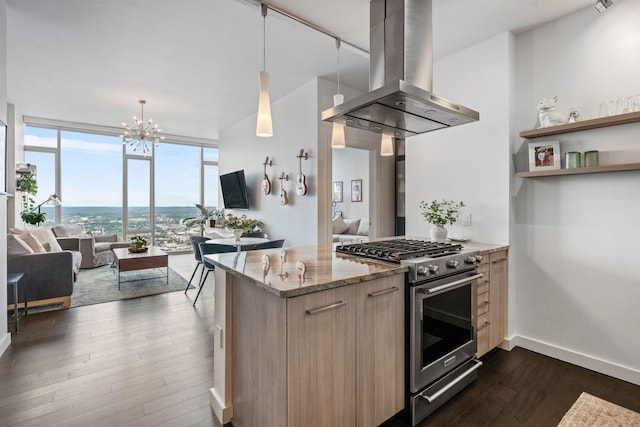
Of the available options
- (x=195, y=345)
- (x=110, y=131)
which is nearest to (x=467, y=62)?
(x=195, y=345)

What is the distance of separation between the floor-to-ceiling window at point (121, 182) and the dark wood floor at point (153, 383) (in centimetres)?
473

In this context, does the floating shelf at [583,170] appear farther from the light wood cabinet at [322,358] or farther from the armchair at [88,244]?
the armchair at [88,244]

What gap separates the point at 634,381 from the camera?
7.26ft

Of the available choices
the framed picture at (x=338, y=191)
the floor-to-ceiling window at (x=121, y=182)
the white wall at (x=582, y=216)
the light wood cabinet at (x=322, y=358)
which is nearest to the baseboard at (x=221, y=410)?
the light wood cabinet at (x=322, y=358)

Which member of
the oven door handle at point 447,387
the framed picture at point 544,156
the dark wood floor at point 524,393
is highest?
the framed picture at point 544,156

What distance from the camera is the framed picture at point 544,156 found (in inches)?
98.6

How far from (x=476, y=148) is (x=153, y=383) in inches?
130

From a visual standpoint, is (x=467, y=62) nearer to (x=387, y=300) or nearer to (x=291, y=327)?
(x=387, y=300)

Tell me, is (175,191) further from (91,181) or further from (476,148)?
(476,148)

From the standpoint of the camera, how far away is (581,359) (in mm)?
2461

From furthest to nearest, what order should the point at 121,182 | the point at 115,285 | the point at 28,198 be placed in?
the point at 121,182 < the point at 28,198 < the point at 115,285

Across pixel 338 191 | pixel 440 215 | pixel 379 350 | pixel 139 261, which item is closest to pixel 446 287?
pixel 379 350

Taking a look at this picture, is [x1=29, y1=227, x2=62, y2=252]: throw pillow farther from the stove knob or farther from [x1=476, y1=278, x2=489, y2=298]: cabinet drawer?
[x1=476, y1=278, x2=489, y2=298]: cabinet drawer

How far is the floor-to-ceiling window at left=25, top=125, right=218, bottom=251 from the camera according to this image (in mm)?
6727
